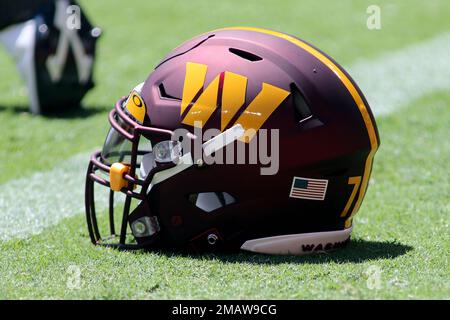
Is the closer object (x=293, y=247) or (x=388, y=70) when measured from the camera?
(x=293, y=247)

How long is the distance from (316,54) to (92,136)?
3.38m

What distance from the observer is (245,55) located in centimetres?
367

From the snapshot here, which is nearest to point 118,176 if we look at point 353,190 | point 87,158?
point 353,190

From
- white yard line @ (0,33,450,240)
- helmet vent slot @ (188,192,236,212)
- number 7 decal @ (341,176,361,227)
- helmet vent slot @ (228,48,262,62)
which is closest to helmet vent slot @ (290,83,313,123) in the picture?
helmet vent slot @ (228,48,262,62)

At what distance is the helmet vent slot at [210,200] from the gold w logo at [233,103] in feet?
1.05

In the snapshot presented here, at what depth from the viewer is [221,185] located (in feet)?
11.9

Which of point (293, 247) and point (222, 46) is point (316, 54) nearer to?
point (222, 46)

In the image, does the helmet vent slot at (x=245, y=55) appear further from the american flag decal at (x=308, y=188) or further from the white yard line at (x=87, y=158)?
the white yard line at (x=87, y=158)

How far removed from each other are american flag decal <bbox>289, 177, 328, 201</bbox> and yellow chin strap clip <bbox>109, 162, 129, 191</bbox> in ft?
2.55

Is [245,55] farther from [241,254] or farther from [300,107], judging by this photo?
[241,254]

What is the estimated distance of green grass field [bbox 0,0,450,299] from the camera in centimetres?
330

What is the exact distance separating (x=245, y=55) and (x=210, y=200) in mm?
687

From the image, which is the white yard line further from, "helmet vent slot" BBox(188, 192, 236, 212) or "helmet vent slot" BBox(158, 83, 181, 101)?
"helmet vent slot" BBox(158, 83, 181, 101)
